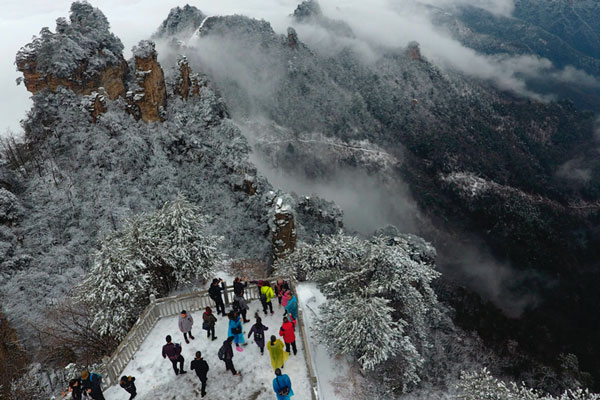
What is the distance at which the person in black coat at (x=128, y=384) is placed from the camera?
11.1m

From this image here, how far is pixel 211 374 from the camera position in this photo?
489 inches

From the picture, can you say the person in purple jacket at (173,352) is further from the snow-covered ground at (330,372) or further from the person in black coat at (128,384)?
the snow-covered ground at (330,372)

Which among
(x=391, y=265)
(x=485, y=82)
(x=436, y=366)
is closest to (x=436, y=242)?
(x=436, y=366)

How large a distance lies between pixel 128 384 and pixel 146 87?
1557 inches

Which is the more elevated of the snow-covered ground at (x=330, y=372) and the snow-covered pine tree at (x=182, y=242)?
the snow-covered pine tree at (x=182, y=242)

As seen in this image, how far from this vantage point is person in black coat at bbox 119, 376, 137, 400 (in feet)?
36.5

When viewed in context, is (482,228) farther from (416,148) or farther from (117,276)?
(117,276)

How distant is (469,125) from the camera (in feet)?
440

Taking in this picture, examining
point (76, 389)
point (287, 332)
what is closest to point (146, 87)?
point (76, 389)

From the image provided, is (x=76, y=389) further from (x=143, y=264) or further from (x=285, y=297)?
(x=143, y=264)

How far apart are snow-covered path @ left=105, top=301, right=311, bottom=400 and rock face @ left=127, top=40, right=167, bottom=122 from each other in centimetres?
3597

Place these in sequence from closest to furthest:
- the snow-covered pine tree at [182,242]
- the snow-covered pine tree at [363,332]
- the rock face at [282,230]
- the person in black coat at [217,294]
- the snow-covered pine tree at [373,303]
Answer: the person in black coat at [217,294] → the snow-covered pine tree at [363,332] → the snow-covered pine tree at [373,303] → the snow-covered pine tree at [182,242] → the rock face at [282,230]

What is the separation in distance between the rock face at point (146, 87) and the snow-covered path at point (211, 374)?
3597cm

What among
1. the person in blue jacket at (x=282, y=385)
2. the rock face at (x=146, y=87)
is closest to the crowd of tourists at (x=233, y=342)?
the person in blue jacket at (x=282, y=385)
